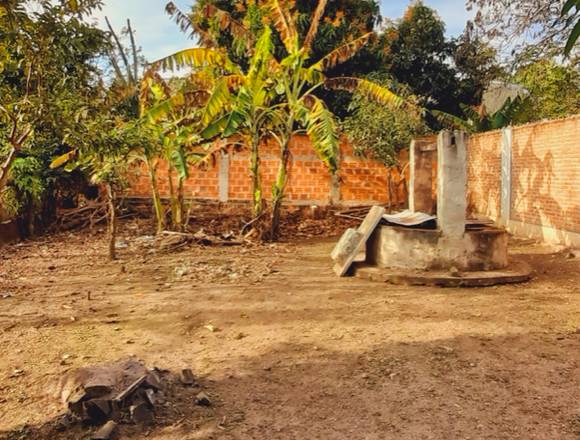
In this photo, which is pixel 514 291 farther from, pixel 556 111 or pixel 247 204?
pixel 556 111

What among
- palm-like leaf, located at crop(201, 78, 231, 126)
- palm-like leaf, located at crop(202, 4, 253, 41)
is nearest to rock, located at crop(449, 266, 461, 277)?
palm-like leaf, located at crop(201, 78, 231, 126)

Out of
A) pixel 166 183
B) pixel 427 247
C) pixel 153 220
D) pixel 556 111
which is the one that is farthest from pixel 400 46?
pixel 427 247

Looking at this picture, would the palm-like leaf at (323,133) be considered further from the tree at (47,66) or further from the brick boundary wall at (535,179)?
the tree at (47,66)

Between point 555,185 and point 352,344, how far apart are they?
6519 millimetres

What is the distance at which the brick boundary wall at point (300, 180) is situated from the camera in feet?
44.1

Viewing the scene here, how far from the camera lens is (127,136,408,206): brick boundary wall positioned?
13.5 meters

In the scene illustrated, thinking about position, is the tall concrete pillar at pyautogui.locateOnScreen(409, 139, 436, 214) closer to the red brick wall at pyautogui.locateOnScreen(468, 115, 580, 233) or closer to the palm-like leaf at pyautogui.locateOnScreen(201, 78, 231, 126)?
the red brick wall at pyautogui.locateOnScreen(468, 115, 580, 233)

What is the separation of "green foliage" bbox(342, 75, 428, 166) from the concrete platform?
5867mm

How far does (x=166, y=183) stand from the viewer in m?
13.5

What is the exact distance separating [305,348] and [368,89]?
786cm

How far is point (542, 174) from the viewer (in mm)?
9680

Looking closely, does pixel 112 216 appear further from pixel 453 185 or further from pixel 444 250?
pixel 453 185

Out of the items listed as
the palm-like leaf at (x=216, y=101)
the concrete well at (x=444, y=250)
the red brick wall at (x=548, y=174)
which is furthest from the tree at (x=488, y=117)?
the palm-like leaf at (x=216, y=101)

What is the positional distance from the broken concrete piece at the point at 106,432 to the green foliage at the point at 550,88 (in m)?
12.4
